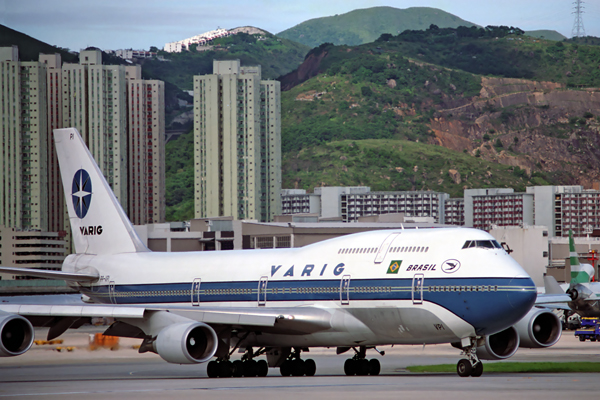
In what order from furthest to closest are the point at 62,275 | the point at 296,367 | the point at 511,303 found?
the point at 62,275
the point at 296,367
the point at 511,303

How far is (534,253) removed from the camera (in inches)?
5664

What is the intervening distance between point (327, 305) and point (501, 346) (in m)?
7.01

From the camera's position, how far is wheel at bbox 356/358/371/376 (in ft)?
113

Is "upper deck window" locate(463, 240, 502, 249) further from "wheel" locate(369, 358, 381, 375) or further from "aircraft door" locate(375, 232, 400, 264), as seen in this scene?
"wheel" locate(369, 358, 381, 375)

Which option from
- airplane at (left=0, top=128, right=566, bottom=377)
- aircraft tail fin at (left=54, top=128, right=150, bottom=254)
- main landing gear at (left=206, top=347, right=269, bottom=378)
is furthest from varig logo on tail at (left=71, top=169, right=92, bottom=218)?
main landing gear at (left=206, top=347, right=269, bottom=378)

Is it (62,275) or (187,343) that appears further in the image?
(62,275)

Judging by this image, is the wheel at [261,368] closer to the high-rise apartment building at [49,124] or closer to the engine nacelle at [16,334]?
the engine nacelle at [16,334]

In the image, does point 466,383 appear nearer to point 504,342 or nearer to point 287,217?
point 504,342

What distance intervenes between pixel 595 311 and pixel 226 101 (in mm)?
130897

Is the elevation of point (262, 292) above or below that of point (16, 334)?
above

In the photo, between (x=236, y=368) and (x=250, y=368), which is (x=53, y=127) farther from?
(x=236, y=368)

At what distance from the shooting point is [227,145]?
18300 cm

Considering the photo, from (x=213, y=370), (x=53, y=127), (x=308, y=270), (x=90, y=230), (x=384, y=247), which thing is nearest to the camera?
(x=384, y=247)

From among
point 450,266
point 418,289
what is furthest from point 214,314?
point 450,266
